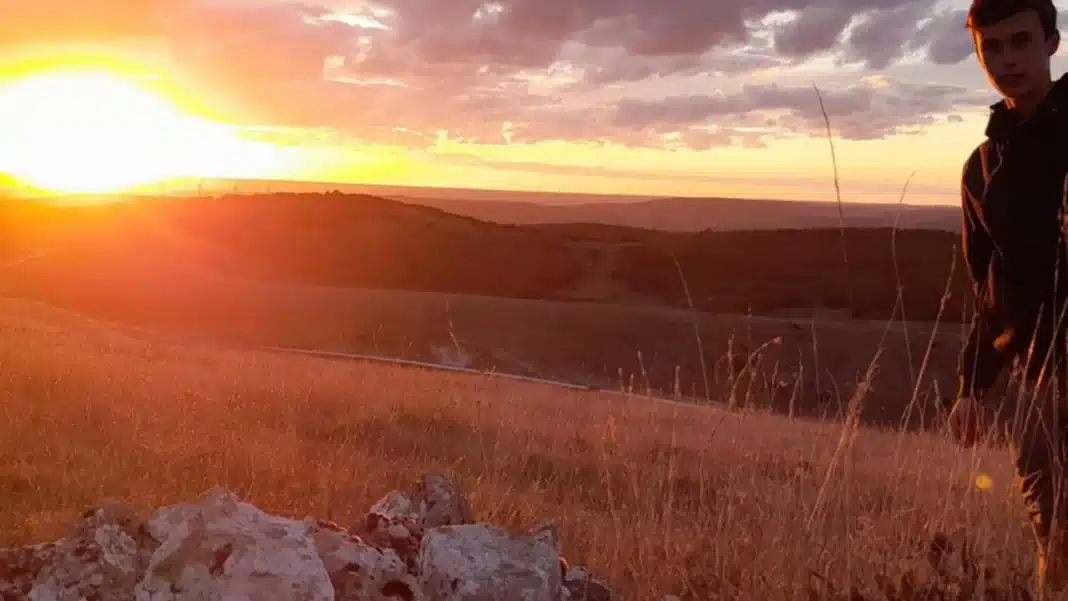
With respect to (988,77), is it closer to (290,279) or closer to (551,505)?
(551,505)

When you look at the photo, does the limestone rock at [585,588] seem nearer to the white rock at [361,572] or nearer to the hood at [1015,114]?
the white rock at [361,572]

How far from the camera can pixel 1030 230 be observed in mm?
2992

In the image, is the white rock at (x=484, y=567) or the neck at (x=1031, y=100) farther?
the neck at (x=1031, y=100)

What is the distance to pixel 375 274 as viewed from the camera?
58.7 m

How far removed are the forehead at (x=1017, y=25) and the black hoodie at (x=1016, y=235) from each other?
0.62 ft

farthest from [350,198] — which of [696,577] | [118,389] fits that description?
[696,577]

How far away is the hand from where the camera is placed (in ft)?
10.9

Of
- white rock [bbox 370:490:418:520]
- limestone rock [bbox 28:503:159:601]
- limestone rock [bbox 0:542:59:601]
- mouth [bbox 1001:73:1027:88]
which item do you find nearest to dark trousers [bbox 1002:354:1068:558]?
mouth [bbox 1001:73:1027:88]

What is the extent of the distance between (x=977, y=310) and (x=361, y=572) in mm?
2316

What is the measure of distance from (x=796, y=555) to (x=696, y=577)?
0.36 meters

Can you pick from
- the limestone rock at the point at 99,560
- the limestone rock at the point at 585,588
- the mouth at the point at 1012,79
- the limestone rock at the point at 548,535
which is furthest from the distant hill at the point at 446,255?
the limestone rock at the point at 99,560

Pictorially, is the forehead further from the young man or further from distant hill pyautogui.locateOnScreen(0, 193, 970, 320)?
distant hill pyautogui.locateOnScreen(0, 193, 970, 320)

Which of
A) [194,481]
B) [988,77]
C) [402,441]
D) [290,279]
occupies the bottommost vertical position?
[290,279]

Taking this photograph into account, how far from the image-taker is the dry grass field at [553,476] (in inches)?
131
